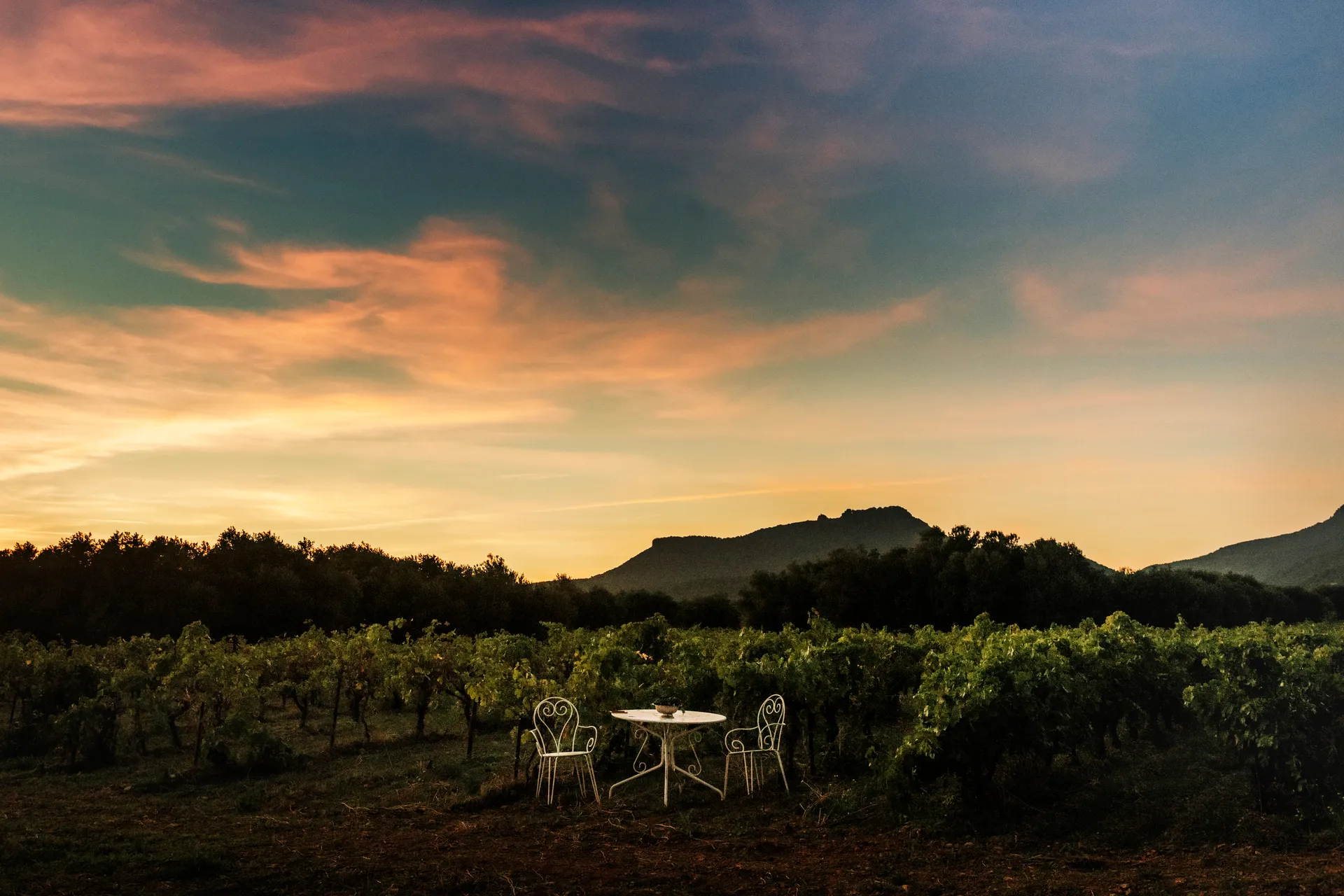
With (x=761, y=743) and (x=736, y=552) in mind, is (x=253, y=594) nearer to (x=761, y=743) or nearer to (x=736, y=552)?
(x=736, y=552)

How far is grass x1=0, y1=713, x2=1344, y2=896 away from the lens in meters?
6.52

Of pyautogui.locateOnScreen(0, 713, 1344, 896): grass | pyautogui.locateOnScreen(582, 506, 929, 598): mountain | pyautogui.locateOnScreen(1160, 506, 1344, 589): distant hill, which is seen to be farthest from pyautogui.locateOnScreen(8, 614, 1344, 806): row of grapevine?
pyautogui.locateOnScreen(1160, 506, 1344, 589): distant hill

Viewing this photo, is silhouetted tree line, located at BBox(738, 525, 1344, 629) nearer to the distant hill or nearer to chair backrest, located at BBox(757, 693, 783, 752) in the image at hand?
the distant hill

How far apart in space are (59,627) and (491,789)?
34.8 metres

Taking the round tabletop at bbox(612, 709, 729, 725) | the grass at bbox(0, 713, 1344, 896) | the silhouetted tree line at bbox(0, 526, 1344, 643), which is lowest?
the grass at bbox(0, 713, 1344, 896)

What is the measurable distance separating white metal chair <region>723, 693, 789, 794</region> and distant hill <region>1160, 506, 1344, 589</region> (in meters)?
59.9

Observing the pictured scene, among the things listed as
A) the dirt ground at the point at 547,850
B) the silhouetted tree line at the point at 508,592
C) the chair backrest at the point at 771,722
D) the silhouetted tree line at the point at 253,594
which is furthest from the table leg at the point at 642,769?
the silhouetted tree line at the point at 508,592

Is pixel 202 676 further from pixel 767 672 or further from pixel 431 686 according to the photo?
pixel 767 672

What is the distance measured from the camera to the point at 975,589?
43.3 m

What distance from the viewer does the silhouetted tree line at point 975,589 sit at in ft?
143

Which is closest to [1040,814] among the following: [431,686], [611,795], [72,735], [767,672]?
[767,672]

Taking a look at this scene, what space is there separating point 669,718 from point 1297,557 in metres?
69.4

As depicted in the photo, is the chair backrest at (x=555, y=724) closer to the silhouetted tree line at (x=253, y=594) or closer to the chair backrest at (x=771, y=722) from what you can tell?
the chair backrest at (x=771, y=722)

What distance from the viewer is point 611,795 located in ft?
32.2
